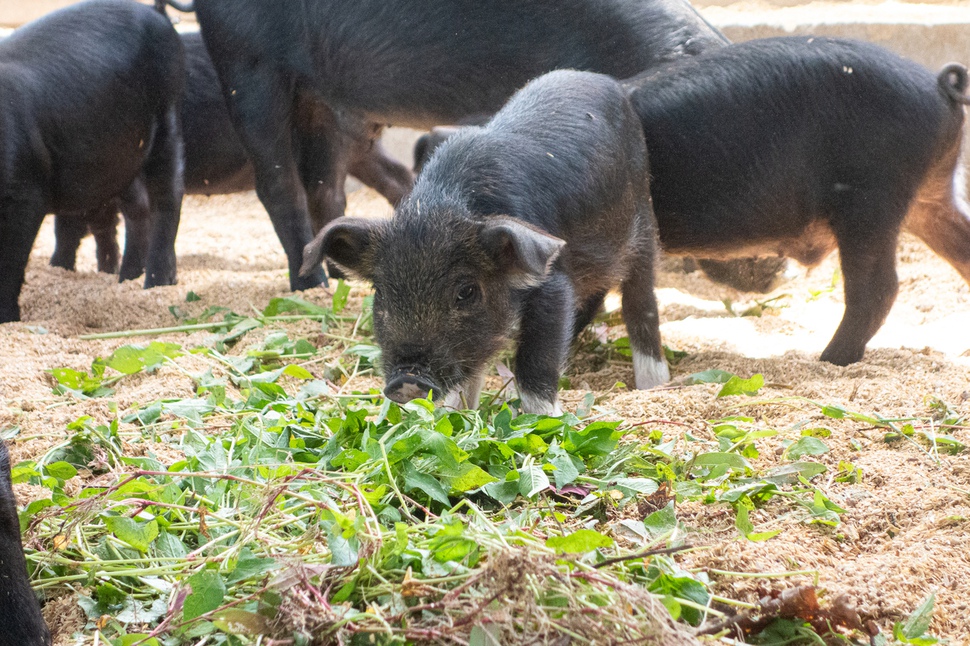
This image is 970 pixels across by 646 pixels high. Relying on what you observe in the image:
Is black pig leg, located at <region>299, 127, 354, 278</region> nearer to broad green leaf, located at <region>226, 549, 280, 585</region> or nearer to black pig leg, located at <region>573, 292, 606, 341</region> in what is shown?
black pig leg, located at <region>573, 292, 606, 341</region>

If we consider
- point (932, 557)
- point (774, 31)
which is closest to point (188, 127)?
point (774, 31)

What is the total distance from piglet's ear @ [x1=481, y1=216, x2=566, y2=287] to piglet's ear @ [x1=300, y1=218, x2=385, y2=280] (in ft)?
1.33

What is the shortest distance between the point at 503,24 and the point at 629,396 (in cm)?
227

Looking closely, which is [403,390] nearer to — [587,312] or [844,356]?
[587,312]

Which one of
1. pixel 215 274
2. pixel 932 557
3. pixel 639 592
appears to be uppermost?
pixel 639 592

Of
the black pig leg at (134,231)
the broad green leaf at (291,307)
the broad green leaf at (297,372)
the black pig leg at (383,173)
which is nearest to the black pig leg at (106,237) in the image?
the black pig leg at (134,231)

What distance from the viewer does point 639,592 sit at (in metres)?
1.88

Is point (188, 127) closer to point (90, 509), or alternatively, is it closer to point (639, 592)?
point (90, 509)

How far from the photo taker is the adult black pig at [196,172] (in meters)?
7.09

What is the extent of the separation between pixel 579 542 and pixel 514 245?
1.25m

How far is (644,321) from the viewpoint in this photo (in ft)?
13.7

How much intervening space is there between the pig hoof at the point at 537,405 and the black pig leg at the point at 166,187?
3581mm

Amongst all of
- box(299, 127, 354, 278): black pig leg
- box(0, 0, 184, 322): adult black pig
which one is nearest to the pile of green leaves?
box(0, 0, 184, 322): adult black pig

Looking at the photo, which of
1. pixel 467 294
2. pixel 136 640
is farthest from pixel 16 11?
pixel 136 640
